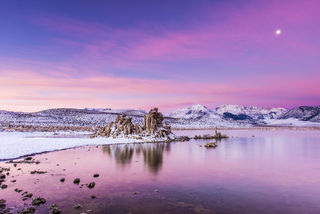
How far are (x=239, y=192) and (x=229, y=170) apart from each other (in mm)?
9005

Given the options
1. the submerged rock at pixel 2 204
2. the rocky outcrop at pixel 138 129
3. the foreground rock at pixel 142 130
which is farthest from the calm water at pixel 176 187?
the rocky outcrop at pixel 138 129

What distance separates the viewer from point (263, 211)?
15.3 metres

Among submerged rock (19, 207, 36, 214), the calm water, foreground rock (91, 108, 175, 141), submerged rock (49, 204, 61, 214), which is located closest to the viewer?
submerged rock (19, 207, 36, 214)

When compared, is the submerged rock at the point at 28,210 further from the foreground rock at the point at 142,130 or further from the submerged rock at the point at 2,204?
the foreground rock at the point at 142,130

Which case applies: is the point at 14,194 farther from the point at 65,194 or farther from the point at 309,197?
the point at 309,197

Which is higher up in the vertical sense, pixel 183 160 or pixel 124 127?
pixel 124 127

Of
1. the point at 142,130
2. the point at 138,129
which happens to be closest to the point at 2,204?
the point at 138,129

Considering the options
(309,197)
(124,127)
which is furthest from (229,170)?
(124,127)

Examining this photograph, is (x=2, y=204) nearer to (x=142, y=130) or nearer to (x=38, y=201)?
(x=38, y=201)

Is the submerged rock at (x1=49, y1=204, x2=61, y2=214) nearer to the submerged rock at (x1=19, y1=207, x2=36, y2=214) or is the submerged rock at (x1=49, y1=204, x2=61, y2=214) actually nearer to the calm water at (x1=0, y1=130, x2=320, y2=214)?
the calm water at (x1=0, y1=130, x2=320, y2=214)

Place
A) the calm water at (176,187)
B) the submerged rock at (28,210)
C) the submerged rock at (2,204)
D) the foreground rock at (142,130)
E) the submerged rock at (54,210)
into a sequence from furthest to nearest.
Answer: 1. the foreground rock at (142,130)
2. the calm water at (176,187)
3. the submerged rock at (2,204)
4. the submerged rock at (54,210)
5. the submerged rock at (28,210)

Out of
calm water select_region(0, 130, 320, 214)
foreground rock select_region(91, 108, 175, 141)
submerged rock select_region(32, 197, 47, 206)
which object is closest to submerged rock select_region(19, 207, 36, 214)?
calm water select_region(0, 130, 320, 214)

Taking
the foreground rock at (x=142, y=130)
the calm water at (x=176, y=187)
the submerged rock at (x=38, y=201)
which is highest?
the foreground rock at (x=142, y=130)

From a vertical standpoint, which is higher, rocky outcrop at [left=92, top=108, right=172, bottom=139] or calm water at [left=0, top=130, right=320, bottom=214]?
rocky outcrop at [left=92, top=108, right=172, bottom=139]
